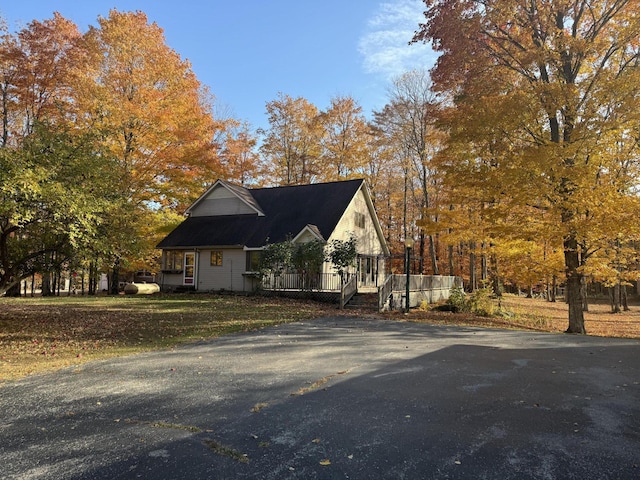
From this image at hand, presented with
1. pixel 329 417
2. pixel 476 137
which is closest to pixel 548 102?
pixel 476 137

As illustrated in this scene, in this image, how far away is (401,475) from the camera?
3.13 metres

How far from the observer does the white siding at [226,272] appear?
2304 cm

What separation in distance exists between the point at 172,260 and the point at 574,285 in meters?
21.4

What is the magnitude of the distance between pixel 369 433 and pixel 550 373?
389cm

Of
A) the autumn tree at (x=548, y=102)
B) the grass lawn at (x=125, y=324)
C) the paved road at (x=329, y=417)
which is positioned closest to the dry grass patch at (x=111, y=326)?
the grass lawn at (x=125, y=324)

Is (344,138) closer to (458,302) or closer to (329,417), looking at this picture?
(458,302)

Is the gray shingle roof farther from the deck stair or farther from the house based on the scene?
the deck stair

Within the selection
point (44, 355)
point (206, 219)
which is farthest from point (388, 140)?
point (44, 355)

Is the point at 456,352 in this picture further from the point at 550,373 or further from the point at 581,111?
the point at 581,111

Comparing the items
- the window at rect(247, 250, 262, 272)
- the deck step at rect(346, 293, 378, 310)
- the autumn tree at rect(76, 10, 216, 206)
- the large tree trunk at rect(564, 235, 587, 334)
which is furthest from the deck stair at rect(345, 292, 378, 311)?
the autumn tree at rect(76, 10, 216, 206)

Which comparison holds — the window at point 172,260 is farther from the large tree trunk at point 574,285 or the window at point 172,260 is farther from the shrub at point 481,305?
the large tree trunk at point 574,285

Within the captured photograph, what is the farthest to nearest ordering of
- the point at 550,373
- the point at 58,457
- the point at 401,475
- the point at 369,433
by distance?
1. the point at 550,373
2. the point at 369,433
3. the point at 58,457
4. the point at 401,475

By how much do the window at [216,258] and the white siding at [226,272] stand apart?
0.57 feet

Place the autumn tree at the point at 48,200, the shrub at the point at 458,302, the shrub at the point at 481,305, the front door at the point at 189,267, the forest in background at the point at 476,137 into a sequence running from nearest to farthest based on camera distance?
the autumn tree at the point at 48,200, the forest in background at the point at 476,137, the shrub at the point at 481,305, the shrub at the point at 458,302, the front door at the point at 189,267
